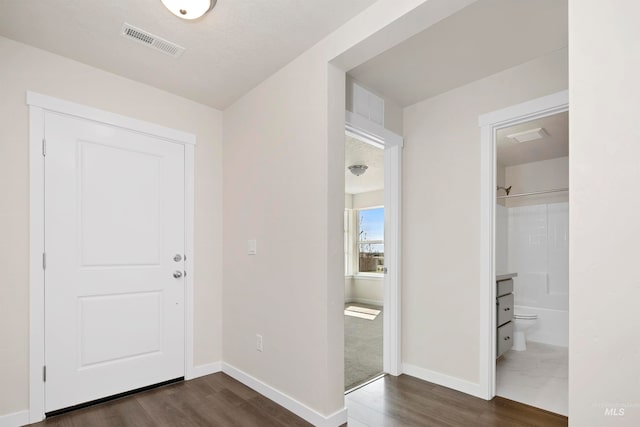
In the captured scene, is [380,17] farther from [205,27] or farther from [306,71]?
[205,27]

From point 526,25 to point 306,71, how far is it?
1407mm

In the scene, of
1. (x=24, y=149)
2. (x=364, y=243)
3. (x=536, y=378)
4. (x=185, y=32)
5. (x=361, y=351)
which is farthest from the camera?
(x=364, y=243)

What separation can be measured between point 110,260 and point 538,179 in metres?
5.28

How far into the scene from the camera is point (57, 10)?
1968 mm

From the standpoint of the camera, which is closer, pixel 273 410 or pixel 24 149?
pixel 24 149

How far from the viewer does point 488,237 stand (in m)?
2.68

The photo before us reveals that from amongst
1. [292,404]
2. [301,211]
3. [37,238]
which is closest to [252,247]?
[301,211]

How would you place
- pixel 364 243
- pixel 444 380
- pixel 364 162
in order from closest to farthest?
pixel 444 380
pixel 364 162
pixel 364 243

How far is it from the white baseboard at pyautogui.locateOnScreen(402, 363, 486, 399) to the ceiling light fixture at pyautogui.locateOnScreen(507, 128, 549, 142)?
260 centimetres

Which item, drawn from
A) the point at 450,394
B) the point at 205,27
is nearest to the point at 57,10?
the point at 205,27

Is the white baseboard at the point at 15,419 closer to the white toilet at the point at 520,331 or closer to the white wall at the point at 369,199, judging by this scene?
the white toilet at the point at 520,331

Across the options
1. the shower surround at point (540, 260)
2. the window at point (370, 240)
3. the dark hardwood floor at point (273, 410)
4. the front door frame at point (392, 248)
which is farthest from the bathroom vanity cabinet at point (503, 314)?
the window at point (370, 240)

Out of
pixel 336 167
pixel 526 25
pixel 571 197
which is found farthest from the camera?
pixel 336 167

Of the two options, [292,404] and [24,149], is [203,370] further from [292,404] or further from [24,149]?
[24,149]
